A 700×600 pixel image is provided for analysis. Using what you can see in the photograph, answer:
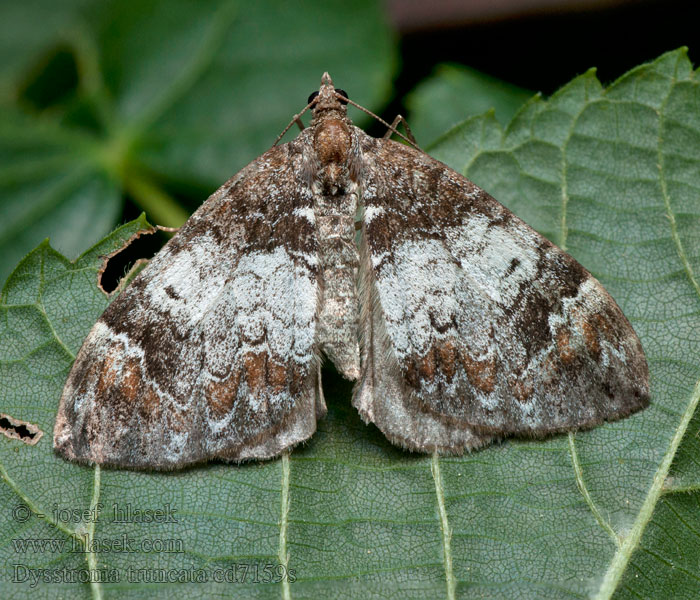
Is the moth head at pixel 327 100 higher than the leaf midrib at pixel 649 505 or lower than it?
higher

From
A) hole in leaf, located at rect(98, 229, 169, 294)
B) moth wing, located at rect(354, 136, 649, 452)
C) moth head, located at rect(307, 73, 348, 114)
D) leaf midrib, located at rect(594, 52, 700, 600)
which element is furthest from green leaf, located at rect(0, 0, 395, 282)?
leaf midrib, located at rect(594, 52, 700, 600)

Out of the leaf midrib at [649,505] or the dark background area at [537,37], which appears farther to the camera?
the dark background area at [537,37]

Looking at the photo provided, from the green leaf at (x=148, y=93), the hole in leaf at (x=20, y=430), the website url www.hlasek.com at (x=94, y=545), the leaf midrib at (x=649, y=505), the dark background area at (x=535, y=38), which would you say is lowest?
the website url www.hlasek.com at (x=94, y=545)

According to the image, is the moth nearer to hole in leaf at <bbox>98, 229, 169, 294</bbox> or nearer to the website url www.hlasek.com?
hole in leaf at <bbox>98, 229, 169, 294</bbox>

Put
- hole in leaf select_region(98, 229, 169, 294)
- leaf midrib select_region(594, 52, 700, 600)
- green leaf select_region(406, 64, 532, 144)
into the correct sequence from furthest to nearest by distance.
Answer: green leaf select_region(406, 64, 532, 144) → hole in leaf select_region(98, 229, 169, 294) → leaf midrib select_region(594, 52, 700, 600)

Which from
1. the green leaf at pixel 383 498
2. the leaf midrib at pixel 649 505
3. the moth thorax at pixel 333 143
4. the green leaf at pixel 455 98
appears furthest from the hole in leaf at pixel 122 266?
the leaf midrib at pixel 649 505

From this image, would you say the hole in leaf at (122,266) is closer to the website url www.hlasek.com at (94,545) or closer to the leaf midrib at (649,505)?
the website url www.hlasek.com at (94,545)
